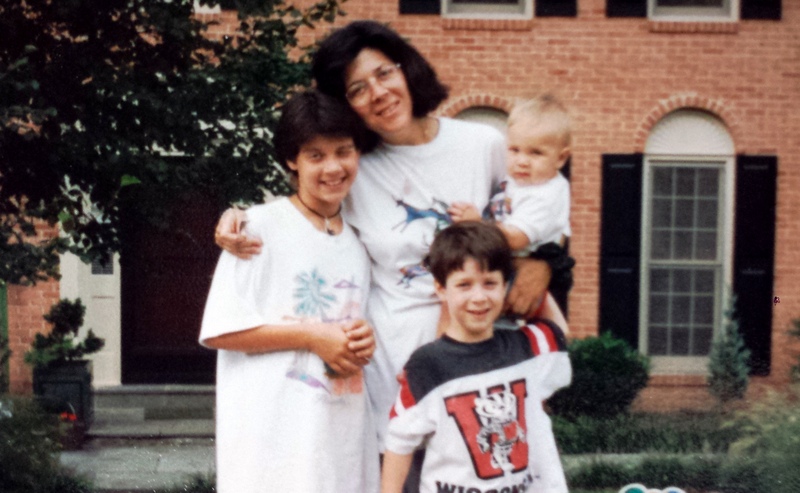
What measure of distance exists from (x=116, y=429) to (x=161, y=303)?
4.61 feet

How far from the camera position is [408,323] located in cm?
260

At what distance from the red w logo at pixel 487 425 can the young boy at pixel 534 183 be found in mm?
393

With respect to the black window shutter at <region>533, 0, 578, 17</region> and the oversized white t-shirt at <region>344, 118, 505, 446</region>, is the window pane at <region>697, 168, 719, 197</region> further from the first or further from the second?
the oversized white t-shirt at <region>344, 118, 505, 446</region>

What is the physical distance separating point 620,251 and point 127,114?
18.3 feet

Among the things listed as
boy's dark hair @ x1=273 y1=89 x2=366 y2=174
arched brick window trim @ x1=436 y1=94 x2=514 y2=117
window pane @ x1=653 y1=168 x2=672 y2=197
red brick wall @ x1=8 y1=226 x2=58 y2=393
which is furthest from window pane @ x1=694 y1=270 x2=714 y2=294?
boy's dark hair @ x1=273 y1=89 x2=366 y2=174

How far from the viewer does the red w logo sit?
2.47 m

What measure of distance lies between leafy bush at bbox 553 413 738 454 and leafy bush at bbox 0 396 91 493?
11.8ft

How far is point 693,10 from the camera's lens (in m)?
9.14

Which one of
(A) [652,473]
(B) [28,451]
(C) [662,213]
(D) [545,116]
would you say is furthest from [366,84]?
(C) [662,213]

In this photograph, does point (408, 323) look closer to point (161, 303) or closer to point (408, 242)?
point (408, 242)

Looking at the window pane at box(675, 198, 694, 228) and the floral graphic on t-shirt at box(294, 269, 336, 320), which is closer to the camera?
the floral graphic on t-shirt at box(294, 269, 336, 320)

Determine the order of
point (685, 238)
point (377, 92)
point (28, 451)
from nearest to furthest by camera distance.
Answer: point (377, 92), point (28, 451), point (685, 238)

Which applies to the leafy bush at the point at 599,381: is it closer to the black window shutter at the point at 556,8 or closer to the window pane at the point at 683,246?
the window pane at the point at 683,246

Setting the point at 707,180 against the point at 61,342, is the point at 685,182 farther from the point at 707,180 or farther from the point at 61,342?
the point at 61,342
